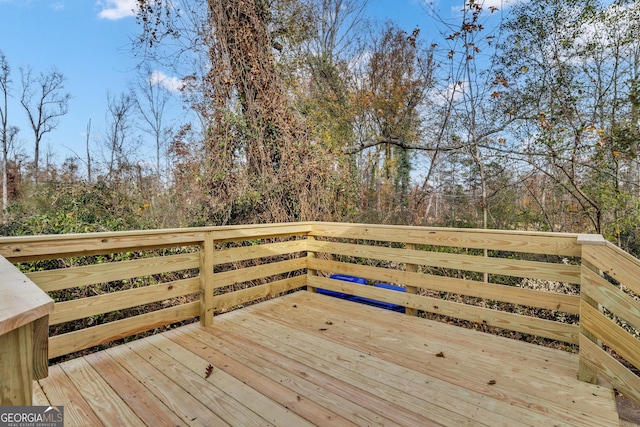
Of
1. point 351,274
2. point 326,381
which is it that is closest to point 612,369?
point 326,381

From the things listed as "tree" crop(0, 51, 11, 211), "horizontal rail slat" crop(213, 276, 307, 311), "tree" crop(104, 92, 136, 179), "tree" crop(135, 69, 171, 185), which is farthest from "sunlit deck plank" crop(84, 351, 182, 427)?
"tree" crop(0, 51, 11, 211)

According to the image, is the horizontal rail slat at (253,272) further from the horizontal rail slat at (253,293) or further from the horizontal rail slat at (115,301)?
the horizontal rail slat at (115,301)

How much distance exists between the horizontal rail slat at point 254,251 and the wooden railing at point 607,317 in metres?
2.61

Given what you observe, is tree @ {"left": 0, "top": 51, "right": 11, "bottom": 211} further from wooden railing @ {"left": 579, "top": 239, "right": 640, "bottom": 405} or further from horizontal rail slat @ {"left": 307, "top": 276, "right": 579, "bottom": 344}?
wooden railing @ {"left": 579, "top": 239, "right": 640, "bottom": 405}

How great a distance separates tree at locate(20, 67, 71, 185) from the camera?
326 inches

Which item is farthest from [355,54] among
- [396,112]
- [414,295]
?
[414,295]

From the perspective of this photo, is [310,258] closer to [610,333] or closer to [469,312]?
[469,312]

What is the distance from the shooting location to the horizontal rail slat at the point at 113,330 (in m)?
2.13

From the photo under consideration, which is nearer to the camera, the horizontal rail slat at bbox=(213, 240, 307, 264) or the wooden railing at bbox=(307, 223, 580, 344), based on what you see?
the wooden railing at bbox=(307, 223, 580, 344)

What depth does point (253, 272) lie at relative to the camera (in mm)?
3383


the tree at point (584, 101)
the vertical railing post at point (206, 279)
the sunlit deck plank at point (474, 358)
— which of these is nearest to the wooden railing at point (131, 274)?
the vertical railing post at point (206, 279)

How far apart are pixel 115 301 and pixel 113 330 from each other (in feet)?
0.69

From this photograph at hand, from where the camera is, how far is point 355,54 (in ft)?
27.8

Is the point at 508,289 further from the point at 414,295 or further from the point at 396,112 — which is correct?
the point at 396,112
